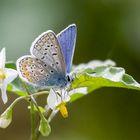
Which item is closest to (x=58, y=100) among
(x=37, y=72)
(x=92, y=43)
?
(x=37, y=72)

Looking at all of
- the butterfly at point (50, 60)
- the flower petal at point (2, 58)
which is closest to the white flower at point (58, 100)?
the butterfly at point (50, 60)

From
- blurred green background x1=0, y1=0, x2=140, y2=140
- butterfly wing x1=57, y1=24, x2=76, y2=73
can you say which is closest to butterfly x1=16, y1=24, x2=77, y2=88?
butterfly wing x1=57, y1=24, x2=76, y2=73

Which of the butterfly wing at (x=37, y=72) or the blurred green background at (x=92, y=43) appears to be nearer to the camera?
the butterfly wing at (x=37, y=72)

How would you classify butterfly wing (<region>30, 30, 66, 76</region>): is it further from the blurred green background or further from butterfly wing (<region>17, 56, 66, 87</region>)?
the blurred green background

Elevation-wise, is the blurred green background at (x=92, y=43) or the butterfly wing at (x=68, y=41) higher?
the butterfly wing at (x=68, y=41)

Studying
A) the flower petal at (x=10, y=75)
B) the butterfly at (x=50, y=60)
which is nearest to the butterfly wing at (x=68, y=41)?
the butterfly at (x=50, y=60)

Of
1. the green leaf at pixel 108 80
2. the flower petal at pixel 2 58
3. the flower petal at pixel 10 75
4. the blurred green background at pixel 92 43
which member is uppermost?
the flower petal at pixel 2 58

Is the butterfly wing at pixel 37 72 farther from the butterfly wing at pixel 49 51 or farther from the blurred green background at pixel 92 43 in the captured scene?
the blurred green background at pixel 92 43

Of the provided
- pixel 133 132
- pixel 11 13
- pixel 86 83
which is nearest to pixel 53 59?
pixel 86 83
